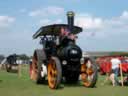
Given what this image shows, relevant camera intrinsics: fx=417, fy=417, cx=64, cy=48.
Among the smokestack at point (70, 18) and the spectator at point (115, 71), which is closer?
the smokestack at point (70, 18)

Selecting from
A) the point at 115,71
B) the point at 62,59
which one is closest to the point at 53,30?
the point at 62,59

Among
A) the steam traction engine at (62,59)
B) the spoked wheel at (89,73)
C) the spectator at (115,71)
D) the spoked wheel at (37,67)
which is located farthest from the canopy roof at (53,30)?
the spectator at (115,71)

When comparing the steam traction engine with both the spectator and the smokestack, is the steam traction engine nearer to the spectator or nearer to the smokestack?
the smokestack

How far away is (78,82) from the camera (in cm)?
1777

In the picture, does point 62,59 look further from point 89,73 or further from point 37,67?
point 37,67

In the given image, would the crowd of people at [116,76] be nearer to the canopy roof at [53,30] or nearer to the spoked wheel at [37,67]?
the canopy roof at [53,30]

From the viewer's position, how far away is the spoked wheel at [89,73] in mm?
15673

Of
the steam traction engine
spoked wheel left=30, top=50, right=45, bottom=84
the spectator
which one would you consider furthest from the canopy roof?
the spectator

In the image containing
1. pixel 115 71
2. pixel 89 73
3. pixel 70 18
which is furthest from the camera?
pixel 115 71

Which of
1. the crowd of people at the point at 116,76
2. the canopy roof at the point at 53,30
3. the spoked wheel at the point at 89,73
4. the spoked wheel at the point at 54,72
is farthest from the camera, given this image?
the crowd of people at the point at 116,76

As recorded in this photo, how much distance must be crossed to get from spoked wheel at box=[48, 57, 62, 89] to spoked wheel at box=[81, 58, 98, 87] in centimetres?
133

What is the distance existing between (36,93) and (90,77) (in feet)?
9.93

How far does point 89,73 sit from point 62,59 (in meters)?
1.18

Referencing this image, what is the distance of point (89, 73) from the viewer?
16.2 m
